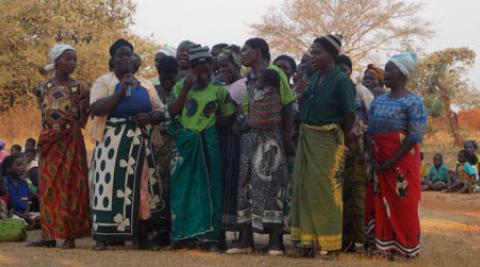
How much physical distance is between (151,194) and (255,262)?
139 cm

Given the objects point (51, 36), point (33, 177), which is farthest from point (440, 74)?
point (33, 177)

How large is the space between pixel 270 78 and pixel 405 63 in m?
1.17

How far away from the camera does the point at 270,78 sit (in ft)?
23.3

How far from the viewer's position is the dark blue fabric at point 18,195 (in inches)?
370

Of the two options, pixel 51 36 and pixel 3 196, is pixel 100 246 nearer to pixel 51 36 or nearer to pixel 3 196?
pixel 3 196

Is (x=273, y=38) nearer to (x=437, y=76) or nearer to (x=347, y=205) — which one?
(x=437, y=76)

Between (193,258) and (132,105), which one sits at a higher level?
(132,105)

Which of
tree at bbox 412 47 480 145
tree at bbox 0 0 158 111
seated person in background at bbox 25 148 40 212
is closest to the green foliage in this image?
tree at bbox 412 47 480 145

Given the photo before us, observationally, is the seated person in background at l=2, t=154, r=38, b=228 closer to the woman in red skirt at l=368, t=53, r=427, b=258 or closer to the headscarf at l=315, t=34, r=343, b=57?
the headscarf at l=315, t=34, r=343, b=57

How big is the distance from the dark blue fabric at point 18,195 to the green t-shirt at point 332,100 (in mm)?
4104

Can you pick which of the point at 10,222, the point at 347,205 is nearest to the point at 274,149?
the point at 347,205

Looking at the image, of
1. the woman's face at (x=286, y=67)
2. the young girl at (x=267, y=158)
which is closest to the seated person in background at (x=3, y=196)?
the young girl at (x=267, y=158)

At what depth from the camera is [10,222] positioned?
27.3ft

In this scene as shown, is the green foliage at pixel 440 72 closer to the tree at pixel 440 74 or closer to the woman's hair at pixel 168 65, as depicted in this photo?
the tree at pixel 440 74
